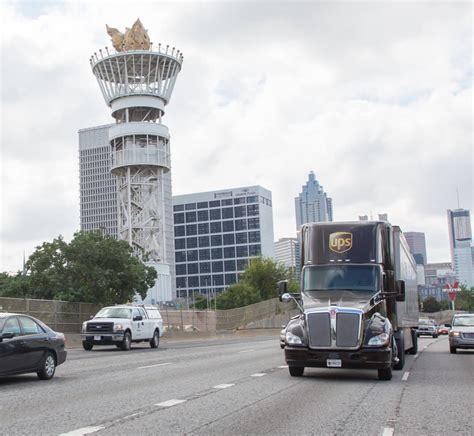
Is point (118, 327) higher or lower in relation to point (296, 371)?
higher

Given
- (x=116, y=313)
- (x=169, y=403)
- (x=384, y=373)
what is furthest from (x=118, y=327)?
(x=169, y=403)

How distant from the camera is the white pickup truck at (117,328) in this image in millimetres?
29672

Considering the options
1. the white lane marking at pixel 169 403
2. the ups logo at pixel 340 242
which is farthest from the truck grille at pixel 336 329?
the white lane marking at pixel 169 403

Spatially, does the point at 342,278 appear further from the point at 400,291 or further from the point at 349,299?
the point at 400,291

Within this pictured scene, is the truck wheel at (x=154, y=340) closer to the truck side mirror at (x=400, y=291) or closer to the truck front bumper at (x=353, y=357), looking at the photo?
the truck side mirror at (x=400, y=291)

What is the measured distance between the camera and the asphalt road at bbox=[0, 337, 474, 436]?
941cm

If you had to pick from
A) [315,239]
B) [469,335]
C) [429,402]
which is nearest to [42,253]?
[469,335]

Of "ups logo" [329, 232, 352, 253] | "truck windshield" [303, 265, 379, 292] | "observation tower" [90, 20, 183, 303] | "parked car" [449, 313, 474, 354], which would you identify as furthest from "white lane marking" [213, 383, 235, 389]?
"observation tower" [90, 20, 183, 303]

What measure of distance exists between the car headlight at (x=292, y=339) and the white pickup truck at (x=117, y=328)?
1528 centimetres

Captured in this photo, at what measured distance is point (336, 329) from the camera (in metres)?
15.3

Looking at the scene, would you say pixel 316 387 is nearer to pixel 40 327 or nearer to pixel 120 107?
pixel 40 327

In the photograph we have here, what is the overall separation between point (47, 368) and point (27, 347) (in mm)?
1106

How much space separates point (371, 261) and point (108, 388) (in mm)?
Answer: 7139

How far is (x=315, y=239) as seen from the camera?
715 inches
